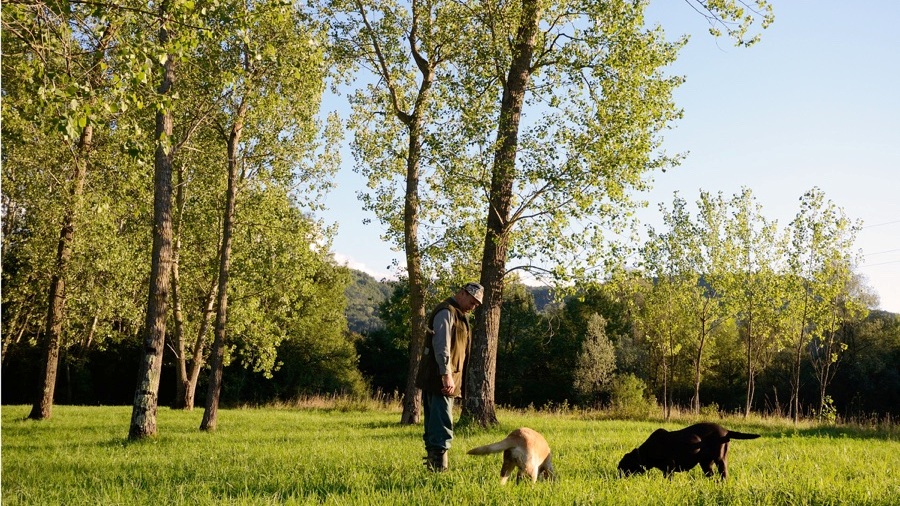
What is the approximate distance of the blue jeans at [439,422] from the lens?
7285 millimetres

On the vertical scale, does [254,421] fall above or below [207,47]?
below

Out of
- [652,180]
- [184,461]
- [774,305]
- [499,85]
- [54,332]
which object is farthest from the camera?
[774,305]

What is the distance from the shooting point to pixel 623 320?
228 ft

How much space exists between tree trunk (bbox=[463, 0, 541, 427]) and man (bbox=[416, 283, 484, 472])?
737cm

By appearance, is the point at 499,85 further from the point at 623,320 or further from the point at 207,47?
the point at 623,320

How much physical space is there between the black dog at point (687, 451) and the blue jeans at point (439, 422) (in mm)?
1987

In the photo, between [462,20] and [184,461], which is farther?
[462,20]

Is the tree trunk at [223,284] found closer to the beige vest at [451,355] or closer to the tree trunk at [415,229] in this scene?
the tree trunk at [415,229]

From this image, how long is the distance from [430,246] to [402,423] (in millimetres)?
5084

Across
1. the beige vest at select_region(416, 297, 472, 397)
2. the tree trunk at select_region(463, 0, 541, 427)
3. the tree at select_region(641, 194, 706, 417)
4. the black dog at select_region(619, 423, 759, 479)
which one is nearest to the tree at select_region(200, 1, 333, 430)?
the tree trunk at select_region(463, 0, 541, 427)

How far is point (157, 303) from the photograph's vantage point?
14164mm

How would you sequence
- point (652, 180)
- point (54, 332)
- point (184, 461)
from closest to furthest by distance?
point (184, 461)
point (652, 180)
point (54, 332)

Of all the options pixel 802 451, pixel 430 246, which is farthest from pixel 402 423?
pixel 802 451

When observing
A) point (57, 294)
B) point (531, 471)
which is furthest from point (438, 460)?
point (57, 294)
